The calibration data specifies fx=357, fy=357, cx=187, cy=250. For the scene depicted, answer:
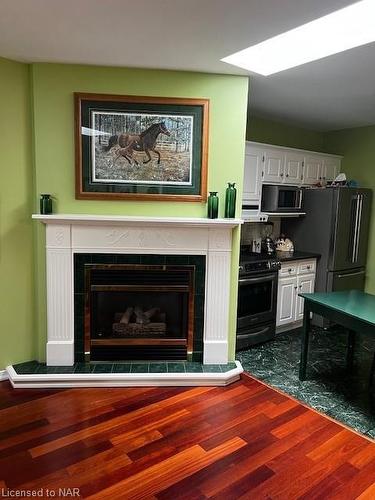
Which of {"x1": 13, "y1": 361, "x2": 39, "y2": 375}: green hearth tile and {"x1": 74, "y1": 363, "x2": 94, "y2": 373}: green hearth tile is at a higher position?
{"x1": 74, "y1": 363, "x2": 94, "y2": 373}: green hearth tile

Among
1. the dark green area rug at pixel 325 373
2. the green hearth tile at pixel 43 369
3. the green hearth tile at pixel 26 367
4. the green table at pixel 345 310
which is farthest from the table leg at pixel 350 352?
the green hearth tile at pixel 26 367

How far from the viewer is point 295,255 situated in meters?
4.31

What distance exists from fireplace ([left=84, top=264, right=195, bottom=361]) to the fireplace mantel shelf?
39 cm

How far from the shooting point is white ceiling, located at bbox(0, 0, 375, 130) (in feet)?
6.27

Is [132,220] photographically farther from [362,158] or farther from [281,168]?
[362,158]

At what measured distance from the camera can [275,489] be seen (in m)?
1.95

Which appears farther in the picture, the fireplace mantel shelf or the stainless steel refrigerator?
the stainless steel refrigerator

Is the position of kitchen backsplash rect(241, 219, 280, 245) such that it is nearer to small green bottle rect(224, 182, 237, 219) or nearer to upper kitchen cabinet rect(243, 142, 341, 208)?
upper kitchen cabinet rect(243, 142, 341, 208)

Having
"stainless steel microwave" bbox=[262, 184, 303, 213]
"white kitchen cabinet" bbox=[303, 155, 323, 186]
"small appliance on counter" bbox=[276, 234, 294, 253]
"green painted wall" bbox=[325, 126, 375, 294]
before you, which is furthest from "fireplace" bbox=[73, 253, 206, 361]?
"green painted wall" bbox=[325, 126, 375, 294]

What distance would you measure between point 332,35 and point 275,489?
8.91 ft

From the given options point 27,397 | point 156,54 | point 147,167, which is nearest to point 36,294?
point 27,397

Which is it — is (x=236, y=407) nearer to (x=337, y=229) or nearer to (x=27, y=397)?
(x=27, y=397)

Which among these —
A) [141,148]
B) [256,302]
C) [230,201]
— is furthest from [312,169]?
[141,148]

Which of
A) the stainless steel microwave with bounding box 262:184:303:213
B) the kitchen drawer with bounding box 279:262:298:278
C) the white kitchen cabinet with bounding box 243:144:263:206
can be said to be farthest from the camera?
the stainless steel microwave with bounding box 262:184:303:213
